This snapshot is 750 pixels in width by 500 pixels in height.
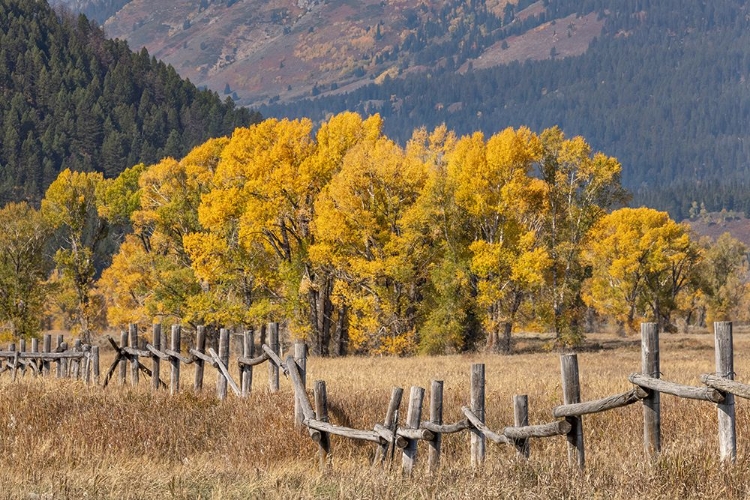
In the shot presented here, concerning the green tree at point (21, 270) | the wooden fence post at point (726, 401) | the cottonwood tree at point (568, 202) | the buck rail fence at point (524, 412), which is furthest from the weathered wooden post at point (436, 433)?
the green tree at point (21, 270)

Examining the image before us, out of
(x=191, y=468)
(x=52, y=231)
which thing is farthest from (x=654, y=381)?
(x=52, y=231)

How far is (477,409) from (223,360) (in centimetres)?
892

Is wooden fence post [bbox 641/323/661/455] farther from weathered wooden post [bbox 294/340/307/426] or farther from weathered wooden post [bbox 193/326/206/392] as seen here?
weathered wooden post [bbox 193/326/206/392]

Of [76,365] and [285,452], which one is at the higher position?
[76,365]

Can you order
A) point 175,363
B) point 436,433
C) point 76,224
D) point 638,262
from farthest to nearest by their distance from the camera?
point 638,262
point 76,224
point 175,363
point 436,433

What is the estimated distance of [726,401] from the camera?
10.4m

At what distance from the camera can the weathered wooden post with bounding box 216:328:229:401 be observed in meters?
20.0

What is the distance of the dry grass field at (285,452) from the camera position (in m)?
9.77

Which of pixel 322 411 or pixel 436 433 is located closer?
pixel 436 433

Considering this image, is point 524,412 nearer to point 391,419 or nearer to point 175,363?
point 391,419

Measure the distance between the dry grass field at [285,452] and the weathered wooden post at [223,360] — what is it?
2.99 ft

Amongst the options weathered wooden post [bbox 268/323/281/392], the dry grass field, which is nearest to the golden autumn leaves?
the dry grass field

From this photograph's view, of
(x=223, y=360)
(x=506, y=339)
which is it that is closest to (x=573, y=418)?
(x=223, y=360)

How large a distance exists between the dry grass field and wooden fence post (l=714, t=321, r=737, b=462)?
0.22 metres
